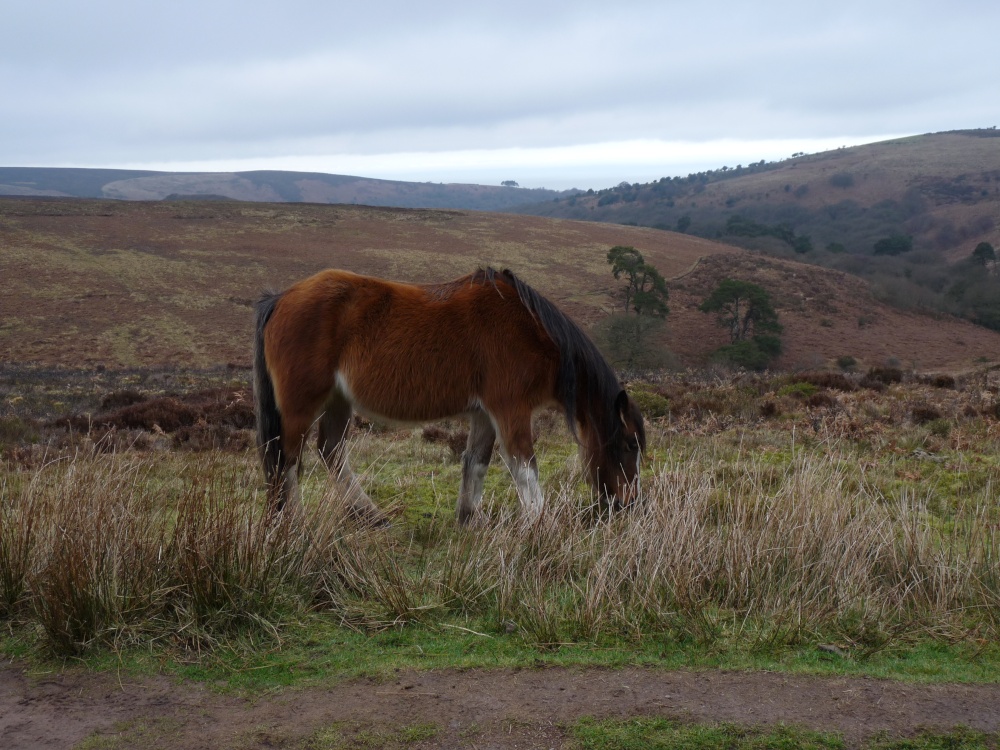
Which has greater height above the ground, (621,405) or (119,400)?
(621,405)

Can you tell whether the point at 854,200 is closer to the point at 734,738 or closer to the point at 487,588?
the point at 487,588

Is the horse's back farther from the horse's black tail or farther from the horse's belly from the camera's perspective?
the horse's black tail

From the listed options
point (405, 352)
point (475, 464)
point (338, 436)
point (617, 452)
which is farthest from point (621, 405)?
point (338, 436)

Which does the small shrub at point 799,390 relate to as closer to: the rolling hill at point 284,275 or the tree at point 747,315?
the rolling hill at point 284,275

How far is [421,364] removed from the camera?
582 cm

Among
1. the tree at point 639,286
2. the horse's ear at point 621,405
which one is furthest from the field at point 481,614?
the tree at point 639,286

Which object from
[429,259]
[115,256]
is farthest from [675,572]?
[115,256]

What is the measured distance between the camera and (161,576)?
4.35 meters

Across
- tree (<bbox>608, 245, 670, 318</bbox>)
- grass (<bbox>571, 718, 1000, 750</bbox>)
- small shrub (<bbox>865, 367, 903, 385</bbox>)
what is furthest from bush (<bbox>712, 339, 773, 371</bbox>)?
grass (<bbox>571, 718, 1000, 750</bbox>)

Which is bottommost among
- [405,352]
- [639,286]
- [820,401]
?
[820,401]

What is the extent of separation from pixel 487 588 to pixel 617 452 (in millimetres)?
2048

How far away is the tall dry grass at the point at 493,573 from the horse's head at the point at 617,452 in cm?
88

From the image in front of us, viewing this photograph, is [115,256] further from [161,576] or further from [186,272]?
[161,576]

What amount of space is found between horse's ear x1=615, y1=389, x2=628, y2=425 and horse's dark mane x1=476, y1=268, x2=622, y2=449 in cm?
4
